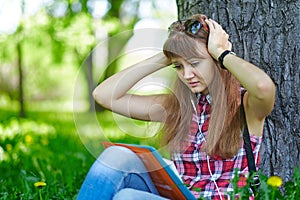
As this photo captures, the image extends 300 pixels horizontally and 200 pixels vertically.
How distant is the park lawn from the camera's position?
11.6 feet

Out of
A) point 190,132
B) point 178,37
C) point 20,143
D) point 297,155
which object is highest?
point 178,37

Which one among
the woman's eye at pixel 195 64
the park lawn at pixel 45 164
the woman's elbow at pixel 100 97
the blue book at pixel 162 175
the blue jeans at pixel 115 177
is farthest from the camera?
the park lawn at pixel 45 164

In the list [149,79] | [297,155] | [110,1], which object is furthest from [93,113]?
[110,1]

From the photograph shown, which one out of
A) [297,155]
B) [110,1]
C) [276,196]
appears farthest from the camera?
[110,1]

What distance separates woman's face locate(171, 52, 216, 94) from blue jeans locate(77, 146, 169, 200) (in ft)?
1.32

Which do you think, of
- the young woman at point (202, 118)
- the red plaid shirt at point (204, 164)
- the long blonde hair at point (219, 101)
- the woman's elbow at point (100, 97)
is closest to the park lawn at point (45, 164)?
the woman's elbow at point (100, 97)

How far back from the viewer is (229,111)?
278cm

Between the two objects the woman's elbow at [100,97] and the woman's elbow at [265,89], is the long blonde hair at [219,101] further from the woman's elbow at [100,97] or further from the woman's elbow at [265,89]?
the woman's elbow at [100,97]

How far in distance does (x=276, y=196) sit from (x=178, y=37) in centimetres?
79

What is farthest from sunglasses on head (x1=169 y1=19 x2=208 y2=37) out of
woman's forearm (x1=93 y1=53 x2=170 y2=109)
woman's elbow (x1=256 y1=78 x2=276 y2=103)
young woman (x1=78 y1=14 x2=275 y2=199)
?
woman's elbow (x1=256 y1=78 x2=276 y2=103)

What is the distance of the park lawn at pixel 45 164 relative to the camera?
3534 mm

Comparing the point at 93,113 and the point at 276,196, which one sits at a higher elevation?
the point at 93,113

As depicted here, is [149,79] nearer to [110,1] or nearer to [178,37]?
[178,37]

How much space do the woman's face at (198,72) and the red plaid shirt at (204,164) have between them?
10 cm
